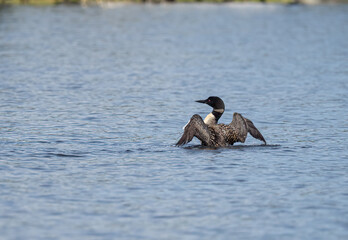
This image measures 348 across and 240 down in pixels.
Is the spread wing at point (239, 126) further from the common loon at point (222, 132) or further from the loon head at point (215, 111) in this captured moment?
the loon head at point (215, 111)

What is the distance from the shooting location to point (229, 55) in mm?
44719

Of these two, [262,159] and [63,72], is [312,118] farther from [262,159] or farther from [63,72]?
[63,72]

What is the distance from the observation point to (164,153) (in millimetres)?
17297

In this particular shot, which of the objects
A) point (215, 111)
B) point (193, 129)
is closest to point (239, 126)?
point (215, 111)

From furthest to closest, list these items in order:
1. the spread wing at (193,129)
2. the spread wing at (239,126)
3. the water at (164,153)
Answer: the spread wing at (239,126) < the spread wing at (193,129) < the water at (164,153)

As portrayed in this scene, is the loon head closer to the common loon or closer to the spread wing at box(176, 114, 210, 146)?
the common loon

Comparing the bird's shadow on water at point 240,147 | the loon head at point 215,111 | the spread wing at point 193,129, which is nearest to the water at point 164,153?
the bird's shadow on water at point 240,147

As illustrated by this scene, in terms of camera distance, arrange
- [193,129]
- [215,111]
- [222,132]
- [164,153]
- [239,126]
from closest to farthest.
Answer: [193,129], [164,153], [222,132], [239,126], [215,111]

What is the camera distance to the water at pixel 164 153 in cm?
1206

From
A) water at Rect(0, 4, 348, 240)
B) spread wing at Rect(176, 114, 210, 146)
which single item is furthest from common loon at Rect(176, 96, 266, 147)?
water at Rect(0, 4, 348, 240)

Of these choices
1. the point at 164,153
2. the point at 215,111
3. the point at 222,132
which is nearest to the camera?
the point at 164,153

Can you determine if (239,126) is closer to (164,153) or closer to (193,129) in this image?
(193,129)

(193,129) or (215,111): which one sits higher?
(215,111)

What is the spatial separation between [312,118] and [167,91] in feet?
25.1
